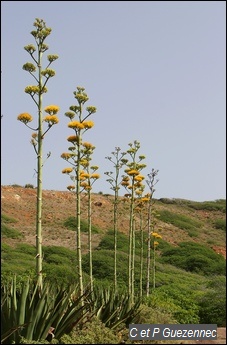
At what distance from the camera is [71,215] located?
4694 centimetres

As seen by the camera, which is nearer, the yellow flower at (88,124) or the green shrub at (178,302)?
the yellow flower at (88,124)

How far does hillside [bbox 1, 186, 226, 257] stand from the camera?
126 ft

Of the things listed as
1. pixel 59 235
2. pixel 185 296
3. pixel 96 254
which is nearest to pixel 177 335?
pixel 185 296

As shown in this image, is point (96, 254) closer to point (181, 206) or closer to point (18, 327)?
point (18, 327)

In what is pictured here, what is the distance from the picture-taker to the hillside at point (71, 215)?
3828 centimetres

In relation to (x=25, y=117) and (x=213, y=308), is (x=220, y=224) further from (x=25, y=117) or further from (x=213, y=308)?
(x=25, y=117)

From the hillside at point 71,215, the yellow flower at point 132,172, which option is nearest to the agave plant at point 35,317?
the yellow flower at point 132,172

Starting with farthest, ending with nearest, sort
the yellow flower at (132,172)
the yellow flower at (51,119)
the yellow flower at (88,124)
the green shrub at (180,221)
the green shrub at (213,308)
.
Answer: the green shrub at (180,221)
the green shrub at (213,308)
the yellow flower at (132,172)
the yellow flower at (88,124)
the yellow flower at (51,119)

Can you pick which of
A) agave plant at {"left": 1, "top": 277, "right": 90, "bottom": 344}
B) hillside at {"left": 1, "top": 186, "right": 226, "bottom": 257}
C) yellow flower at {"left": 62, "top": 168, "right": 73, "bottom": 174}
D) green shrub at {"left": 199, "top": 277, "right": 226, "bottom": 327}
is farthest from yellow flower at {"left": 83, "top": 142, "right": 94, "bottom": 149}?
hillside at {"left": 1, "top": 186, "right": 226, "bottom": 257}

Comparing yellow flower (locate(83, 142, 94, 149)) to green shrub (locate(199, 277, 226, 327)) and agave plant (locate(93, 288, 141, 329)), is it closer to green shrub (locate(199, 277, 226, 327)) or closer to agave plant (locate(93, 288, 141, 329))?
agave plant (locate(93, 288, 141, 329))

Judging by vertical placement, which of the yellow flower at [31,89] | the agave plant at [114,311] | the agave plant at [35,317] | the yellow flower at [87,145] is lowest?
the agave plant at [114,311]

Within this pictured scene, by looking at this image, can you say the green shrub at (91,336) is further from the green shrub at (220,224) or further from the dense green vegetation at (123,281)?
the green shrub at (220,224)

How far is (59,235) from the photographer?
38156mm

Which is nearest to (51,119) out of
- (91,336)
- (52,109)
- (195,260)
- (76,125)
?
(52,109)
